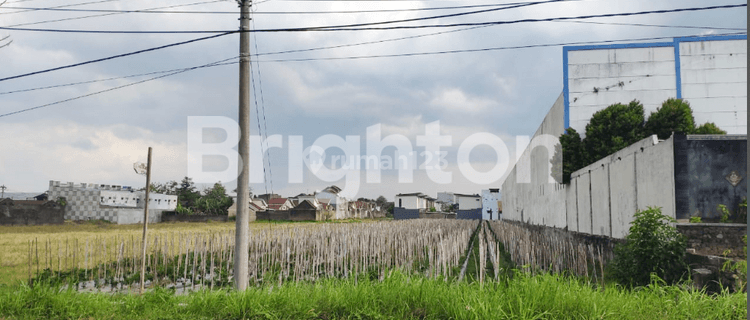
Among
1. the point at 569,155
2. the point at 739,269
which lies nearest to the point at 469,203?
the point at 569,155

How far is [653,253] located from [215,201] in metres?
69.8

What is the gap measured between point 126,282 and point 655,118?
2401 cm

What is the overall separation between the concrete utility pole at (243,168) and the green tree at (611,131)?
1974cm

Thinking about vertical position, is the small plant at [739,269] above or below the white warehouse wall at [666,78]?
below

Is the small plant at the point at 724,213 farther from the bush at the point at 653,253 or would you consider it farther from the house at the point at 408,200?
the house at the point at 408,200

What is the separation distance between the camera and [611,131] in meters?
25.2

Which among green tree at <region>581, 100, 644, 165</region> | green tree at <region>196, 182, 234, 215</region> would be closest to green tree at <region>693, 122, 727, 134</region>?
green tree at <region>581, 100, 644, 165</region>

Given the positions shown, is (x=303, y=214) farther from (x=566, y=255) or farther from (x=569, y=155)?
(x=566, y=255)

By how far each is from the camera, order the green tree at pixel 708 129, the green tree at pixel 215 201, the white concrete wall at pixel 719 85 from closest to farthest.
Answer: the green tree at pixel 708 129 < the white concrete wall at pixel 719 85 < the green tree at pixel 215 201

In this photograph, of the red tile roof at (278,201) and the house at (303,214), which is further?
the red tile roof at (278,201)

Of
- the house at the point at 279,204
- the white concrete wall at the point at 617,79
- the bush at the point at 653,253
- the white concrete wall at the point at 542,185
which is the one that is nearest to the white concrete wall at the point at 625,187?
the bush at the point at 653,253

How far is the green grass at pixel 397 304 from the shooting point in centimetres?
630

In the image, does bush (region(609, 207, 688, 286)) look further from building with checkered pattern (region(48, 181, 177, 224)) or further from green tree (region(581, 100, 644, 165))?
building with checkered pattern (region(48, 181, 177, 224))

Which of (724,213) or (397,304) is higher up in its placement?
(724,213)
